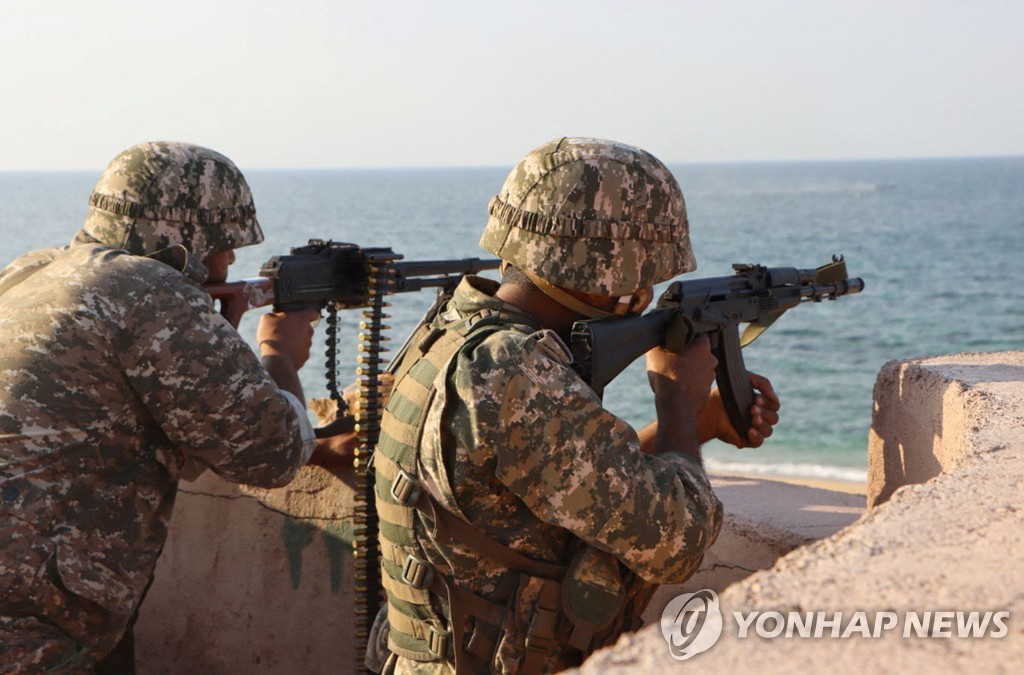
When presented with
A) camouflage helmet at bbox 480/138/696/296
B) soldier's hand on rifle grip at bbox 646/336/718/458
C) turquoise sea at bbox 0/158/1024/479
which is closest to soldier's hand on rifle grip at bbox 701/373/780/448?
soldier's hand on rifle grip at bbox 646/336/718/458

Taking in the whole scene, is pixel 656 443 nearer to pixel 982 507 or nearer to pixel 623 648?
pixel 982 507

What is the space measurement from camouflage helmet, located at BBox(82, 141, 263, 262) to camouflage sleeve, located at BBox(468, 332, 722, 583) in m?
1.64

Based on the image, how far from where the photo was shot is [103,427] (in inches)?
144

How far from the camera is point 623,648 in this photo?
2.15 meters

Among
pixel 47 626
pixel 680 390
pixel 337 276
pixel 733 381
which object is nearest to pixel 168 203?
pixel 337 276

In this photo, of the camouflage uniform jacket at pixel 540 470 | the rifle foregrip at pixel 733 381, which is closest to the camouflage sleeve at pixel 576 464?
the camouflage uniform jacket at pixel 540 470

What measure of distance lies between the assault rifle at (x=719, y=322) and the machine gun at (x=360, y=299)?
A: 1150 mm

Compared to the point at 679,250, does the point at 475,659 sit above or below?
below

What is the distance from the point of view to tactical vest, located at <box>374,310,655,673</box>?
10.2 feet

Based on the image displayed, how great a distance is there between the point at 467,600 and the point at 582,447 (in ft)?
1.89

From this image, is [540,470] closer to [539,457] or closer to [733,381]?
[539,457]

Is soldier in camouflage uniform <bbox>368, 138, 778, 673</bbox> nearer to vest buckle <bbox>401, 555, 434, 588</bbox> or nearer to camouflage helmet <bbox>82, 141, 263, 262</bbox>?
vest buckle <bbox>401, 555, 434, 588</bbox>

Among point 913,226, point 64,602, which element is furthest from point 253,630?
point 913,226

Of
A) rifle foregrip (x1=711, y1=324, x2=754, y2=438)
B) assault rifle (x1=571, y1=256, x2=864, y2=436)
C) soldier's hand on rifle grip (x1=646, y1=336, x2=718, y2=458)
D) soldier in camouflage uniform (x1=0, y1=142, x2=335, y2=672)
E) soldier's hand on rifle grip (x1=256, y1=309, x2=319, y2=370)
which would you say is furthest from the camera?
soldier's hand on rifle grip (x1=256, y1=309, x2=319, y2=370)
